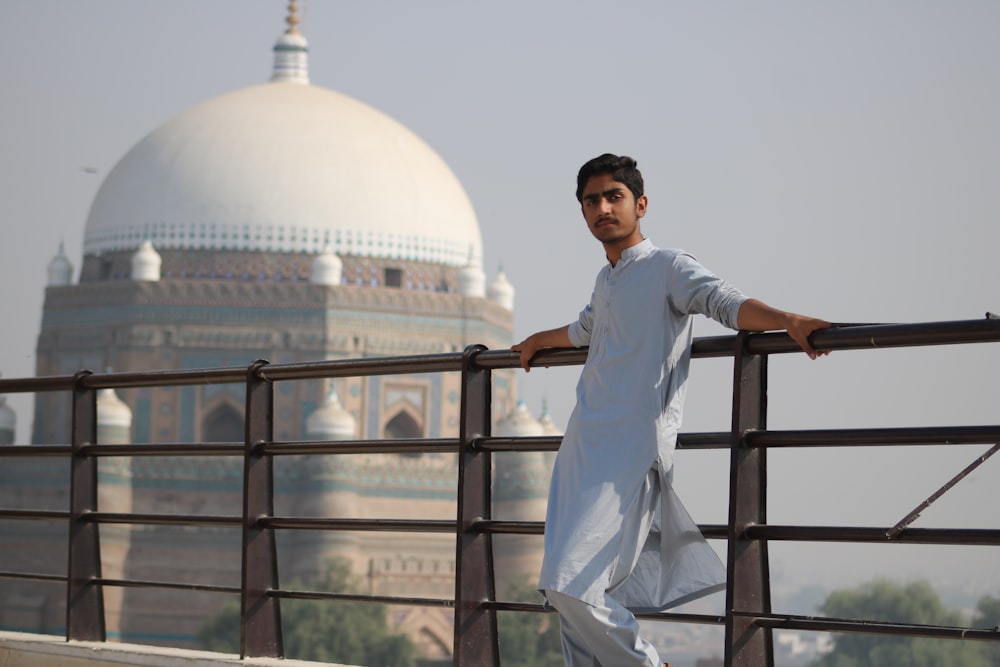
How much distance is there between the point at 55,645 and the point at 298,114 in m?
29.5

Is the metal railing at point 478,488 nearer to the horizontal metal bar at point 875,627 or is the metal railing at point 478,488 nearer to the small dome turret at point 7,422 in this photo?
the horizontal metal bar at point 875,627

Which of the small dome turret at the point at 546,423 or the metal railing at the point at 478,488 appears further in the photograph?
the small dome turret at the point at 546,423

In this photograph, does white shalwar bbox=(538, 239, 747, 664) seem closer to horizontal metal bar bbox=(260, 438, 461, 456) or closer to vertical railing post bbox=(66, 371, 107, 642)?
horizontal metal bar bbox=(260, 438, 461, 456)

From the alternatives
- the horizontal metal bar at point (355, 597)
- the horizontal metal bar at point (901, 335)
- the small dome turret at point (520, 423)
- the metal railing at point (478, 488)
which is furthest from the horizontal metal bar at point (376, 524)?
the small dome turret at point (520, 423)

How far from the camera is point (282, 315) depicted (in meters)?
29.3

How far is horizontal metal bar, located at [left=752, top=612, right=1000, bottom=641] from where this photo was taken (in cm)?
248

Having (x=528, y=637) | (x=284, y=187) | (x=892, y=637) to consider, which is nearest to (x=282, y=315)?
(x=284, y=187)

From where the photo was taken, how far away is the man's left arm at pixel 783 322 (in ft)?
8.54

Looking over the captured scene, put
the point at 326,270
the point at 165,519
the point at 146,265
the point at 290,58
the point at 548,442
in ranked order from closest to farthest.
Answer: the point at 548,442 → the point at 165,519 → the point at 326,270 → the point at 146,265 → the point at 290,58

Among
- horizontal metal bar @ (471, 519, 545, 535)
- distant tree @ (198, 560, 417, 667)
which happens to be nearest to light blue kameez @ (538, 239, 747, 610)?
horizontal metal bar @ (471, 519, 545, 535)

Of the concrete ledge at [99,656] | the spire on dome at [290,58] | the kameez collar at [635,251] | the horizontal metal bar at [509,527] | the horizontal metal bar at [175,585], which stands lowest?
the concrete ledge at [99,656]

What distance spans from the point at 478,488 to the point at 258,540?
576 millimetres

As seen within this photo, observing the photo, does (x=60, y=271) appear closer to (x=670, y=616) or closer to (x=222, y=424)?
(x=222, y=424)

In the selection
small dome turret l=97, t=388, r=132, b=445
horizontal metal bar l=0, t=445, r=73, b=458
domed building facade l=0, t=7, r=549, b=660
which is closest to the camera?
horizontal metal bar l=0, t=445, r=73, b=458
